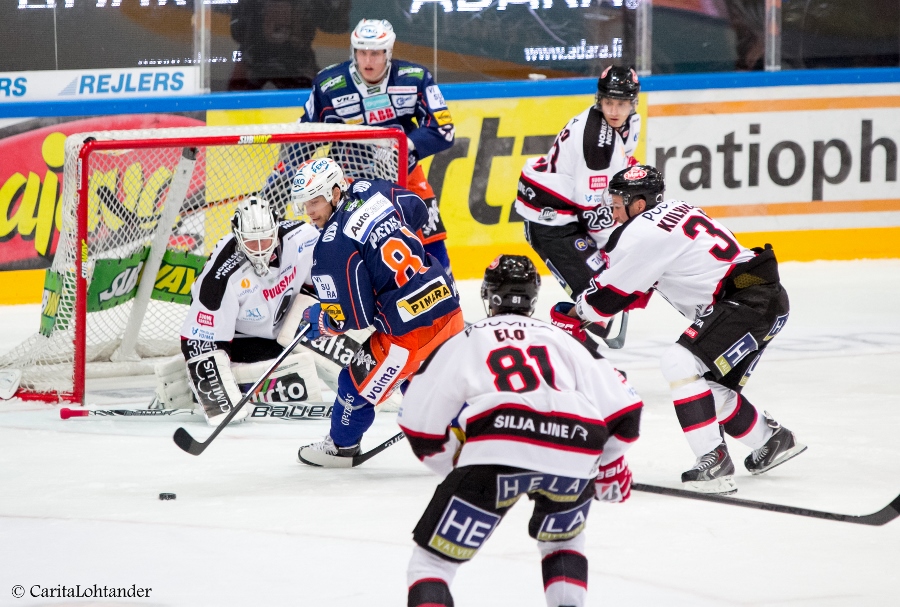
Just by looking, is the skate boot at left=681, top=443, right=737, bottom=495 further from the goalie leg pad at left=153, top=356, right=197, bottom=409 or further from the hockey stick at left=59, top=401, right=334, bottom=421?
the goalie leg pad at left=153, top=356, right=197, bottom=409

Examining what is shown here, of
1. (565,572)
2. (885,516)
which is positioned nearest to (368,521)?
(565,572)

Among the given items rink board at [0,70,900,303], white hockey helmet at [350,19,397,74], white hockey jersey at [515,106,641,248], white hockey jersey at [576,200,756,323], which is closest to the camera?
white hockey jersey at [576,200,756,323]

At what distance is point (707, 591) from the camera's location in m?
3.12

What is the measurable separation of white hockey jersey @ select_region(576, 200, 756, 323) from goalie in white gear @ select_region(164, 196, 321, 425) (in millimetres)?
1391

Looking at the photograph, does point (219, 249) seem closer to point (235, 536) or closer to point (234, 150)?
point (234, 150)

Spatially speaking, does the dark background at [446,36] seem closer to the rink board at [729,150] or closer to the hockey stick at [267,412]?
the rink board at [729,150]

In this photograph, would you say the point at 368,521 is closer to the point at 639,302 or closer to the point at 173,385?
the point at 639,302

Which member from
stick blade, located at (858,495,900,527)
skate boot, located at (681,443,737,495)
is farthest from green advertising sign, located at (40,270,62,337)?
stick blade, located at (858,495,900,527)

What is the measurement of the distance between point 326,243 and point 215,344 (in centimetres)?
113

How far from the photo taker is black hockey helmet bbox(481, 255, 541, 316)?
2637 mm

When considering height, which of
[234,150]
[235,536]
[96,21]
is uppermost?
[96,21]

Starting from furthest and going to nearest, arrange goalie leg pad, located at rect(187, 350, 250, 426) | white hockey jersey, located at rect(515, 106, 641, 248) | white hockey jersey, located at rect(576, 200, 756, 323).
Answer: white hockey jersey, located at rect(515, 106, 641, 248), goalie leg pad, located at rect(187, 350, 250, 426), white hockey jersey, located at rect(576, 200, 756, 323)

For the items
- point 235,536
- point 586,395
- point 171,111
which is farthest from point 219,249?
point 586,395

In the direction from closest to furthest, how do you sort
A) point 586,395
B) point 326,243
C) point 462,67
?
1. point 586,395
2. point 326,243
3. point 462,67
